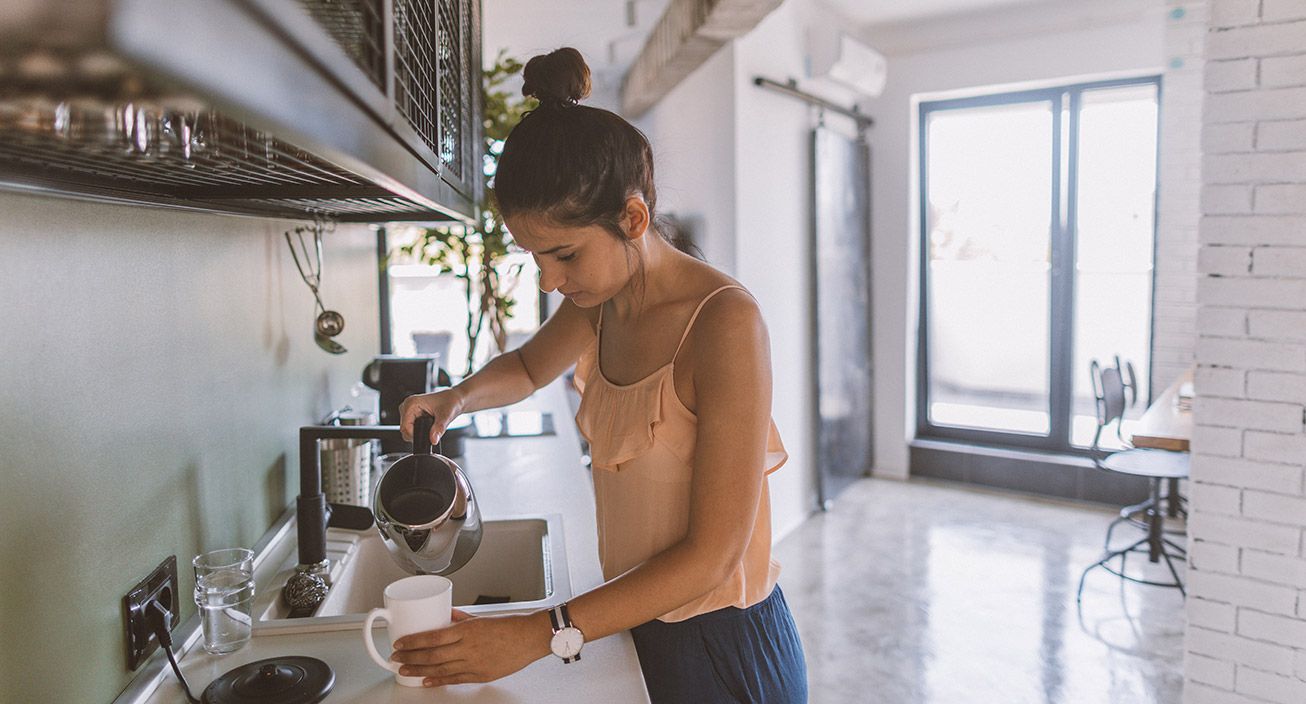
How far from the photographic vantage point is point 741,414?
1.04 meters

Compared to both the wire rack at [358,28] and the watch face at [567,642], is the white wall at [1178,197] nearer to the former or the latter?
the watch face at [567,642]

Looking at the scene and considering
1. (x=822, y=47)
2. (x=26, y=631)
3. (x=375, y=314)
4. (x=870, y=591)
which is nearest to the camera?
(x=26, y=631)

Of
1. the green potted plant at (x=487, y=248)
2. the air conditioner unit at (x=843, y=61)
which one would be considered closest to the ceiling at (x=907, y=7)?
the air conditioner unit at (x=843, y=61)

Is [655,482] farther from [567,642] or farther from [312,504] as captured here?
[312,504]

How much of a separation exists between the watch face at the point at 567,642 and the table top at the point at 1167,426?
222 centimetres

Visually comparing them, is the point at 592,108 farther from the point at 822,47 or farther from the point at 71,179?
the point at 822,47

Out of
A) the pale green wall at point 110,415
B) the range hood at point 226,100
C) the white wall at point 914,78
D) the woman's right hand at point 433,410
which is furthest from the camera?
the white wall at point 914,78

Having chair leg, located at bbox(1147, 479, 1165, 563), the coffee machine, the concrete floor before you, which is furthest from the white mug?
chair leg, located at bbox(1147, 479, 1165, 563)

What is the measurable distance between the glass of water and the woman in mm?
290

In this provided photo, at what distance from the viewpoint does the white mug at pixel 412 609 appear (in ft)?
3.23

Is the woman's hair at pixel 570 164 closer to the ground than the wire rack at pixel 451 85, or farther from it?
closer to the ground

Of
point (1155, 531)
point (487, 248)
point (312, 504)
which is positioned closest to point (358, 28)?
point (312, 504)

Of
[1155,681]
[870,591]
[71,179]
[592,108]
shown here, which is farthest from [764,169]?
[71,179]

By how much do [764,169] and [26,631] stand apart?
377 cm
